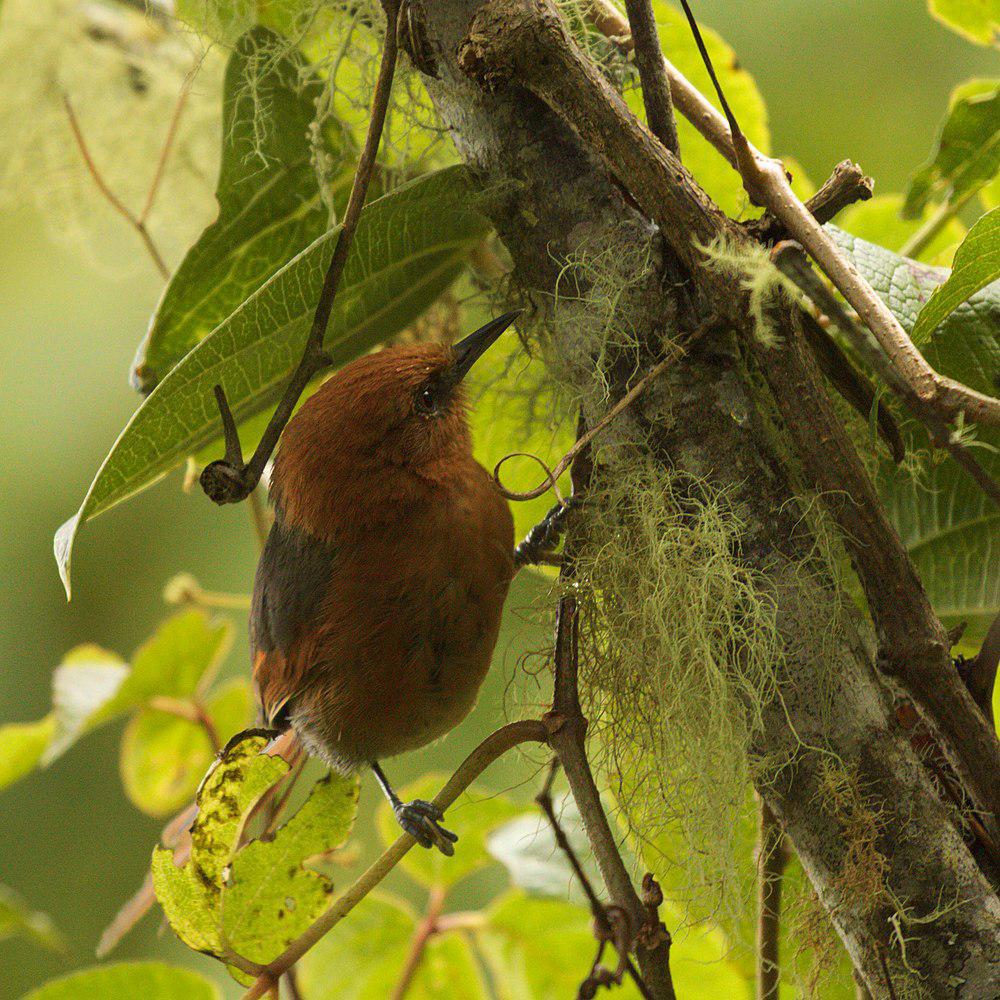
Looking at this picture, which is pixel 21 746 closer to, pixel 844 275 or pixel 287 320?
pixel 287 320

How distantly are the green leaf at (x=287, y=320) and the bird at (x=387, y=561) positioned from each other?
172mm

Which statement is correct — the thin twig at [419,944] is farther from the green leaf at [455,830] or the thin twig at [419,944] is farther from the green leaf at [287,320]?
the green leaf at [287,320]

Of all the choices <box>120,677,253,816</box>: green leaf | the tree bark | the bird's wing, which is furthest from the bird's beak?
<box>120,677,253,816</box>: green leaf

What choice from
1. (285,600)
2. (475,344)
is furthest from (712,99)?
(285,600)

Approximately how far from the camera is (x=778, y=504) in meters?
1.01

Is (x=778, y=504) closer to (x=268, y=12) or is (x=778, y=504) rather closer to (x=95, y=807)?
(x=268, y=12)

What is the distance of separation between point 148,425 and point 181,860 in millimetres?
635

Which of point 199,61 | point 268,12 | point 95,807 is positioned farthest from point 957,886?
point 95,807

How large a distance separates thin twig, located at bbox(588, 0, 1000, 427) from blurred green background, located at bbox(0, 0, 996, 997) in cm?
224

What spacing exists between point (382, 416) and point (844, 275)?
725mm

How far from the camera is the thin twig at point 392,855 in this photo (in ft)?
3.53

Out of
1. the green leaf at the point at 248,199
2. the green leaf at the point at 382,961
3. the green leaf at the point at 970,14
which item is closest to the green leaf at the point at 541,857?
the green leaf at the point at 382,961

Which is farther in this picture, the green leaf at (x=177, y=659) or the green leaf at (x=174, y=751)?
the green leaf at (x=174, y=751)

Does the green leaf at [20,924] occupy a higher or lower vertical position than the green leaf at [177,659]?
lower
